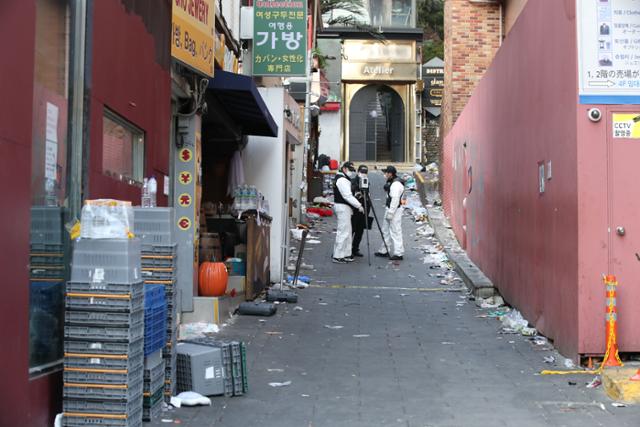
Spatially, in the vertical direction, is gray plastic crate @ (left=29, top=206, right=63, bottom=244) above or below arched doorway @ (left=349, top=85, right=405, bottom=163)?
below

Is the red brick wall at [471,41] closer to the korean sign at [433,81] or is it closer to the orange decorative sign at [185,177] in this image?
the orange decorative sign at [185,177]

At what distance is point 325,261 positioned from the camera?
17.1 m

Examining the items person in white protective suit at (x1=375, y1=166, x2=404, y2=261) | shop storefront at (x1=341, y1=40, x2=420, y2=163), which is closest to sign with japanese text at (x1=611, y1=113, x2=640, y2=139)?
person in white protective suit at (x1=375, y1=166, x2=404, y2=261)

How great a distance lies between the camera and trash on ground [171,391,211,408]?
21.3ft

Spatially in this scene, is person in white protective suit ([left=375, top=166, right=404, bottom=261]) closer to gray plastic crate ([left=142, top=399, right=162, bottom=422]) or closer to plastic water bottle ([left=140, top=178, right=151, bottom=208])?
plastic water bottle ([left=140, top=178, right=151, bottom=208])

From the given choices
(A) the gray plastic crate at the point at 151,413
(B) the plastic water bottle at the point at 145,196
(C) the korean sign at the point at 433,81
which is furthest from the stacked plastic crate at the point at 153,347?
(C) the korean sign at the point at 433,81

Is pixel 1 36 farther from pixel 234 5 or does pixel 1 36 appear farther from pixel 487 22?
pixel 487 22

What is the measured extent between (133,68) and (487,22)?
600 inches

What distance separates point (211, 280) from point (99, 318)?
5050 mm

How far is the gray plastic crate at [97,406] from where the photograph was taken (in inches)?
211

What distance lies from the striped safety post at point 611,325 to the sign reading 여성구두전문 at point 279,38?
7470 millimetres

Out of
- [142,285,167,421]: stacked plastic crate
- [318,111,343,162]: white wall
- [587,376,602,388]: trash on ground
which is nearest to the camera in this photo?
[142,285,167,421]: stacked plastic crate

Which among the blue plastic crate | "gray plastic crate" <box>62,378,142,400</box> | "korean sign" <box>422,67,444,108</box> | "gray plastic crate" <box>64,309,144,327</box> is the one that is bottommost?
"gray plastic crate" <box>62,378,142,400</box>

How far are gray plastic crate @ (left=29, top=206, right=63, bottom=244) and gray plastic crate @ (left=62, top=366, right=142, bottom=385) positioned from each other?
91cm
